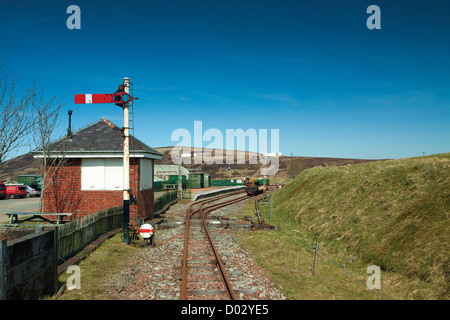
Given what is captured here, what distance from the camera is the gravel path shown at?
7387 millimetres

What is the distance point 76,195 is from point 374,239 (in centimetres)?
1446

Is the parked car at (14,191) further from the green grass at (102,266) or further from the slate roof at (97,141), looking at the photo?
the green grass at (102,266)

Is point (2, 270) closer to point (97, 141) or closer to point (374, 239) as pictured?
point (374, 239)

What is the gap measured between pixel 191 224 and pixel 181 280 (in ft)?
30.5

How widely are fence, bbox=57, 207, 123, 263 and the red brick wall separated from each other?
4.68ft

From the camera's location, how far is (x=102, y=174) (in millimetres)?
16812

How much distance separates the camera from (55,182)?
1680 centimetres

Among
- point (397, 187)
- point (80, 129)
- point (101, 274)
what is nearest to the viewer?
point (101, 274)

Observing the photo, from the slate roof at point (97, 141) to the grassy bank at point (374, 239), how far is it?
26.4ft

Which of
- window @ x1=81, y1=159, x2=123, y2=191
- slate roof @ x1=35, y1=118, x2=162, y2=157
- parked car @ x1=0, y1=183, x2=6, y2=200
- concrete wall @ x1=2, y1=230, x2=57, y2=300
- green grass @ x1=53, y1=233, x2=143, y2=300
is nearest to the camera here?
concrete wall @ x1=2, y1=230, x2=57, y2=300
